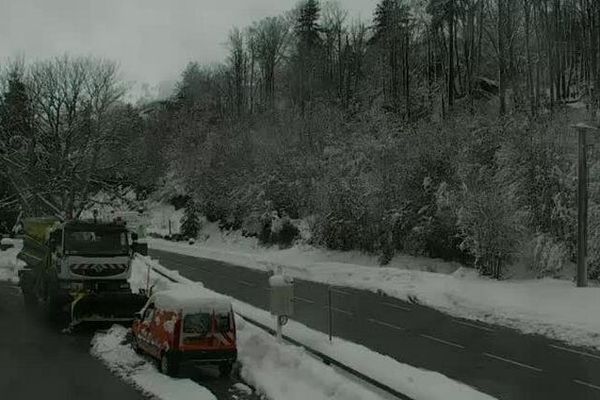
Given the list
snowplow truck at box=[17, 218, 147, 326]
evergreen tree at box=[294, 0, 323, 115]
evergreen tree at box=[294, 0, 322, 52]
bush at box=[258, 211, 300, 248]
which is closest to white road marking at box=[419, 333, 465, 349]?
snowplow truck at box=[17, 218, 147, 326]

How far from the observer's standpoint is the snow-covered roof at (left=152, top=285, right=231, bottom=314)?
13.4 metres

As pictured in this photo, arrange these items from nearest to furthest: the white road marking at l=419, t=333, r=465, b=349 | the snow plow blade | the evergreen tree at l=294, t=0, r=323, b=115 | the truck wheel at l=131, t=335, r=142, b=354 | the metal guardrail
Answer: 1. the metal guardrail
2. the truck wheel at l=131, t=335, r=142, b=354
3. the white road marking at l=419, t=333, r=465, b=349
4. the snow plow blade
5. the evergreen tree at l=294, t=0, r=323, b=115

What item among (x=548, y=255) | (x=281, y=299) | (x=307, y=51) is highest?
(x=307, y=51)

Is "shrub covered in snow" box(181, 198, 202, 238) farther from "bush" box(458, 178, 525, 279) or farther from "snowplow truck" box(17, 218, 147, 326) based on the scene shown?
"snowplow truck" box(17, 218, 147, 326)

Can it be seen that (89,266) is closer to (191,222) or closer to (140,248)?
(140,248)

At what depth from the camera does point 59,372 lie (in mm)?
14070

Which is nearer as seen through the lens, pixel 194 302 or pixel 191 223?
pixel 194 302

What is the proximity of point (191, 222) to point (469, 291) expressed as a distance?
4077cm

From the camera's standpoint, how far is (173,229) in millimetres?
70625

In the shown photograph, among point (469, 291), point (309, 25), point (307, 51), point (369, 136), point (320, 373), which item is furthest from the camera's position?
point (309, 25)

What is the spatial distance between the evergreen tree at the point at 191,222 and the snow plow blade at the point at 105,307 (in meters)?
45.1

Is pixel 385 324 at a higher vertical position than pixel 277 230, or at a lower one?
lower

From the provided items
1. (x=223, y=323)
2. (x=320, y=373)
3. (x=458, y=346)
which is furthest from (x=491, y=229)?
(x=320, y=373)

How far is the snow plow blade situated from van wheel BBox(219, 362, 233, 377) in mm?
6198
